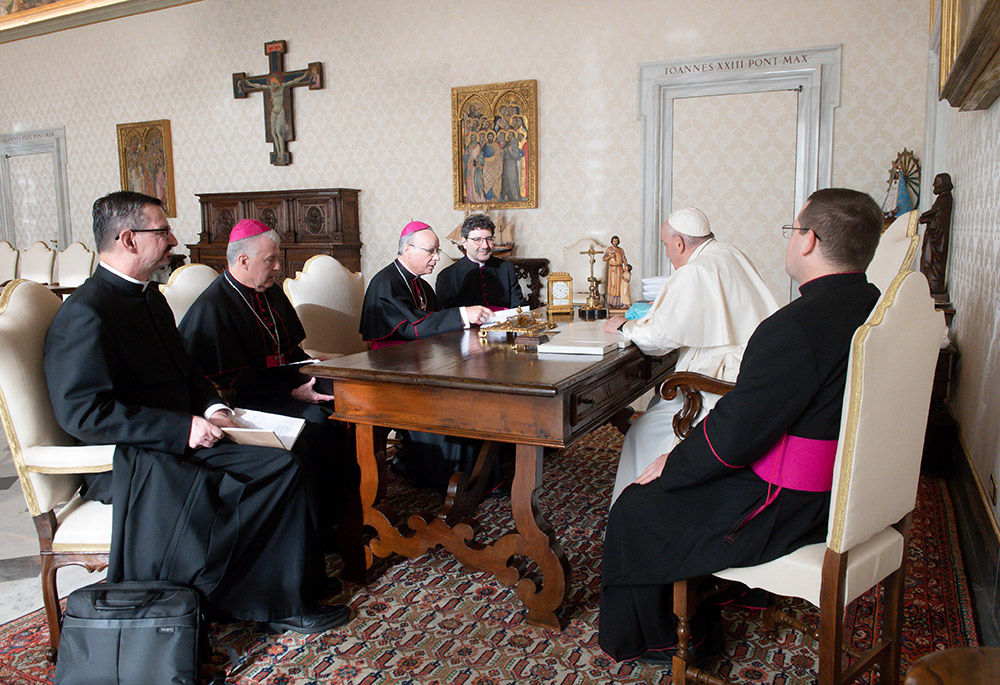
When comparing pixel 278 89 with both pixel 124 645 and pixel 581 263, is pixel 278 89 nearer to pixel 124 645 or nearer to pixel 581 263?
pixel 581 263

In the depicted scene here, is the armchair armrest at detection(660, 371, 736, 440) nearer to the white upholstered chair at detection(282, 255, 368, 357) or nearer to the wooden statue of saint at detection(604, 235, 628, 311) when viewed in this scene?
the wooden statue of saint at detection(604, 235, 628, 311)

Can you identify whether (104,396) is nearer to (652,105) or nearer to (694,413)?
(694,413)

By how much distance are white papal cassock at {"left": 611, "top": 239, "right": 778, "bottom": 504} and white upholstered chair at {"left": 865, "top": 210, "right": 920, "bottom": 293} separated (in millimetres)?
443

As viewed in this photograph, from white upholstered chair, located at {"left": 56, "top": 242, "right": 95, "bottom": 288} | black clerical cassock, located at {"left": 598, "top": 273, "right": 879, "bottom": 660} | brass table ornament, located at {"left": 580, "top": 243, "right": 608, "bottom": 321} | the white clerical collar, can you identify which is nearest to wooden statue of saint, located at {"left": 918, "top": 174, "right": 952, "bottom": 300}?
brass table ornament, located at {"left": 580, "top": 243, "right": 608, "bottom": 321}

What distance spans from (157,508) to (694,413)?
1952mm

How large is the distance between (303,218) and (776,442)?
26.5 ft

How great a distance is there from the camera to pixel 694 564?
2141 millimetres

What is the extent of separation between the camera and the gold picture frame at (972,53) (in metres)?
2.45

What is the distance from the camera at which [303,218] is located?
9273 millimetres

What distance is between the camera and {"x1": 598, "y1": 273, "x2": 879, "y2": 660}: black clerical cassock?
198 cm

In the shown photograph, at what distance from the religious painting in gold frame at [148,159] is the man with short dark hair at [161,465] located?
332 inches

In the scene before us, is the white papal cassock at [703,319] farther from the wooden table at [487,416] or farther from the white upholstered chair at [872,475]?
the white upholstered chair at [872,475]

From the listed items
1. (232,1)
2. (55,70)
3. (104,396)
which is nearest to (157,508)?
(104,396)

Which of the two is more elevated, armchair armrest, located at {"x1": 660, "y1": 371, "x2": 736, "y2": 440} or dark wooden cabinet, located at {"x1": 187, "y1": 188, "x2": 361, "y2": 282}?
dark wooden cabinet, located at {"x1": 187, "y1": 188, "x2": 361, "y2": 282}
